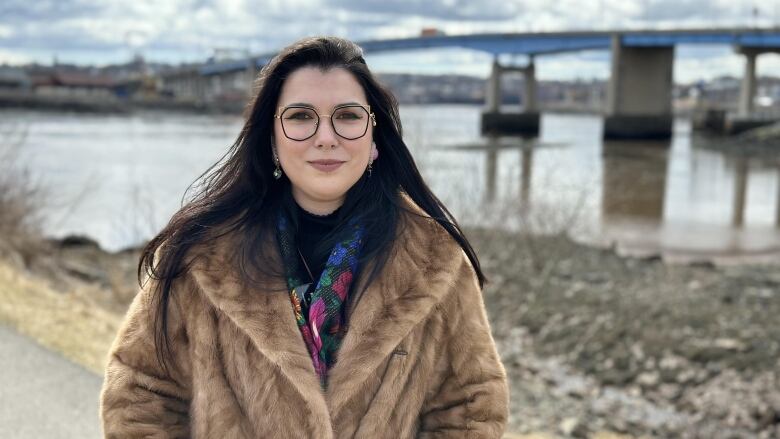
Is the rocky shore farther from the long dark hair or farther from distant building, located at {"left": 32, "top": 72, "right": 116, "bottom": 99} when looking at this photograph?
distant building, located at {"left": 32, "top": 72, "right": 116, "bottom": 99}

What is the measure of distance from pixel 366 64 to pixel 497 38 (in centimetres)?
5580

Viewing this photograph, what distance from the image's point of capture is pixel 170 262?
2074mm

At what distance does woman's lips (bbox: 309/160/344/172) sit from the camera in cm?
214

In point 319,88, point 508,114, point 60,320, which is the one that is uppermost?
point 319,88

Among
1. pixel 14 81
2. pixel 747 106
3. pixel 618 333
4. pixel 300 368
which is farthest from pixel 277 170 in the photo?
pixel 14 81

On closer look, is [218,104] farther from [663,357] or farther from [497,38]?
[663,357]

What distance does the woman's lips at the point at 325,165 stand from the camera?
2.14m

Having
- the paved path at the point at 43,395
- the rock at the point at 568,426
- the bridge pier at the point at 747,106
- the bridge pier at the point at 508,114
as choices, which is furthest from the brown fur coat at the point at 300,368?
the bridge pier at the point at 508,114

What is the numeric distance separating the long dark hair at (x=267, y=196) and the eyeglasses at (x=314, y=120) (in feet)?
0.23

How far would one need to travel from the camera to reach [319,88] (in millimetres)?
2115

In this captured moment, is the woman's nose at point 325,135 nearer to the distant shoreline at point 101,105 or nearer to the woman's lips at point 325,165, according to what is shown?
the woman's lips at point 325,165

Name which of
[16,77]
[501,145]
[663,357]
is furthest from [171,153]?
[16,77]

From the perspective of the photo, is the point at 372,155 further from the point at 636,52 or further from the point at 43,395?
the point at 636,52

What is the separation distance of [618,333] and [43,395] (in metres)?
5.85
